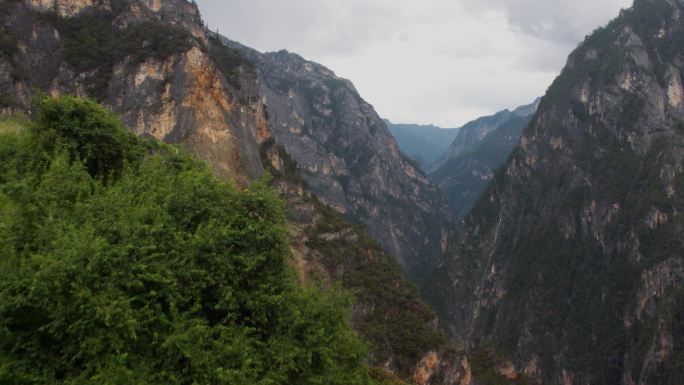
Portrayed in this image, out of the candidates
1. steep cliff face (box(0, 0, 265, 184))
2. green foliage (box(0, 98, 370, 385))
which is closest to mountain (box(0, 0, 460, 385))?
steep cliff face (box(0, 0, 265, 184))

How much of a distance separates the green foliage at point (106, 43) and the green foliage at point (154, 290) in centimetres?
3988

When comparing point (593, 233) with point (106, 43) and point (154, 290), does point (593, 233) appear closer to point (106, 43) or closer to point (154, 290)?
point (106, 43)

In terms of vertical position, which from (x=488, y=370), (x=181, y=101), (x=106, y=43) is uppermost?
(x=106, y=43)

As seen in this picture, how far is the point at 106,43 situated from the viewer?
60.3m

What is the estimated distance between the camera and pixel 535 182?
181 metres

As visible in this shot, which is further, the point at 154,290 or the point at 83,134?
the point at 83,134

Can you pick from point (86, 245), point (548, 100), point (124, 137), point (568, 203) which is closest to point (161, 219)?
point (86, 245)

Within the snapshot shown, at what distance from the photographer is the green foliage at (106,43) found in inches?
2223

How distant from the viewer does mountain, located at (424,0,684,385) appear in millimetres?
114125

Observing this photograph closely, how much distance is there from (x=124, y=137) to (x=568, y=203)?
496ft

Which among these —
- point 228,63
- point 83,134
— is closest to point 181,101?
point 228,63

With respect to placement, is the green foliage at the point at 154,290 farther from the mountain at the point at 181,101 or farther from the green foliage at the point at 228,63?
the green foliage at the point at 228,63

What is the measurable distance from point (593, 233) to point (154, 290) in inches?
5869

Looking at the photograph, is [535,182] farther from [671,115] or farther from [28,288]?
[28,288]
